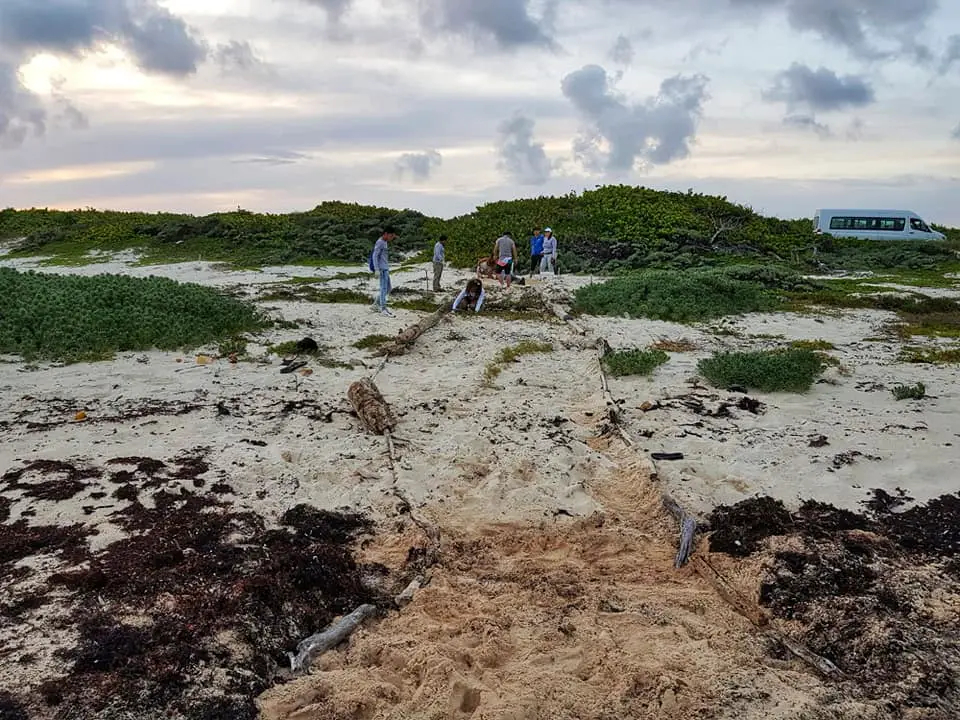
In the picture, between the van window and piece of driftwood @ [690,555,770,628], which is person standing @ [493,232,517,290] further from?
the van window

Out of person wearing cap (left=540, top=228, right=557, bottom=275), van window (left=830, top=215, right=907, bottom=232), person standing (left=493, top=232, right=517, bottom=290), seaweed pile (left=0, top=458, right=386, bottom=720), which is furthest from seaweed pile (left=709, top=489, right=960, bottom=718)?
van window (left=830, top=215, right=907, bottom=232)

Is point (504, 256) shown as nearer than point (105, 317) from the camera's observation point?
No

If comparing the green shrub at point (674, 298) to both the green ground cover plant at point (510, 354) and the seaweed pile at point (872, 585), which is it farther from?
the seaweed pile at point (872, 585)

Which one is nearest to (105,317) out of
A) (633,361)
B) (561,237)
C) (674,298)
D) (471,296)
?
(471,296)

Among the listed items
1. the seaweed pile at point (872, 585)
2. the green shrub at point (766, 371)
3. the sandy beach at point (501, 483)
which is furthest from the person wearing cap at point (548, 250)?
the seaweed pile at point (872, 585)

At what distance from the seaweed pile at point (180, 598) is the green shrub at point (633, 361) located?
5.40m

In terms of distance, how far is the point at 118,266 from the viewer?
24.8m

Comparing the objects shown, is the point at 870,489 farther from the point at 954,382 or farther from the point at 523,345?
the point at 523,345

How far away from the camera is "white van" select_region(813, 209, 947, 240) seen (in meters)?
32.5

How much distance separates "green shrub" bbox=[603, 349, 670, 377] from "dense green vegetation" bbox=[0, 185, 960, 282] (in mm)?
12406

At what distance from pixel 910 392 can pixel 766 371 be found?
1.70 meters

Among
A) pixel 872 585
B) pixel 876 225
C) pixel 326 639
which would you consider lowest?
pixel 326 639

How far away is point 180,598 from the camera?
4.98m

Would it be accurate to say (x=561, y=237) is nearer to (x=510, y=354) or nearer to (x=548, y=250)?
(x=548, y=250)
